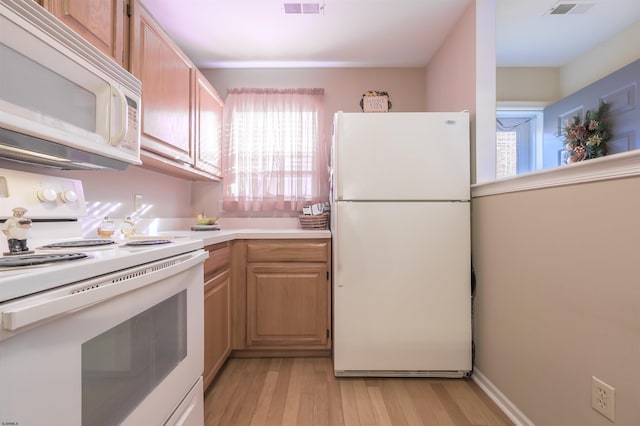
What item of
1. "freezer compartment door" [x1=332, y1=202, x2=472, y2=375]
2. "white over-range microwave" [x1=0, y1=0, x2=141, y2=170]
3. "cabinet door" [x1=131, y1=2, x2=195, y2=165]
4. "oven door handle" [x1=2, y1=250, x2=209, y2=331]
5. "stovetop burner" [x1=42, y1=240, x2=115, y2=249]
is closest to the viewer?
"oven door handle" [x1=2, y1=250, x2=209, y2=331]

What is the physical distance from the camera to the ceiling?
Result: 6.51ft

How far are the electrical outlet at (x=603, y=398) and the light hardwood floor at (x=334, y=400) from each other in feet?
1.75

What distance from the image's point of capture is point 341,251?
6.18 ft

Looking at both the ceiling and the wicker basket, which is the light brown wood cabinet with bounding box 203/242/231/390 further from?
the ceiling

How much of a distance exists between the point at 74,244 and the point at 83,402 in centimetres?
53

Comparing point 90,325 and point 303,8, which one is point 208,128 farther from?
point 90,325

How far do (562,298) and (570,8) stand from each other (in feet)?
6.51

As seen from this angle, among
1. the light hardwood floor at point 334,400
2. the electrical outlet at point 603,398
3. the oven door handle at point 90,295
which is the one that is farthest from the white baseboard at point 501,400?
the oven door handle at point 90,295

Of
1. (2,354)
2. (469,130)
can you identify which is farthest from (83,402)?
(469,130)

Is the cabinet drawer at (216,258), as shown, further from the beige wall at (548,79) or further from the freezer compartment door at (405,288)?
the beige wall at (548,79)

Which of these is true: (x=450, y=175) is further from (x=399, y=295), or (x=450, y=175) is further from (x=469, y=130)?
(x=399, y=295)

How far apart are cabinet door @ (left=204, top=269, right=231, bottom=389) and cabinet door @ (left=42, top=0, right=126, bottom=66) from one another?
117cm

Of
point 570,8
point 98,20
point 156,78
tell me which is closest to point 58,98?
point 98,20

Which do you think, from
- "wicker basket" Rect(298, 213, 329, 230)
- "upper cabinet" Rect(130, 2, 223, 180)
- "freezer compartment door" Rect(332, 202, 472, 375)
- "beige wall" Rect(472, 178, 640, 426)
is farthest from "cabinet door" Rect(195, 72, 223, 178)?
"beige wall" Rect(472, 178, 640, 426)
